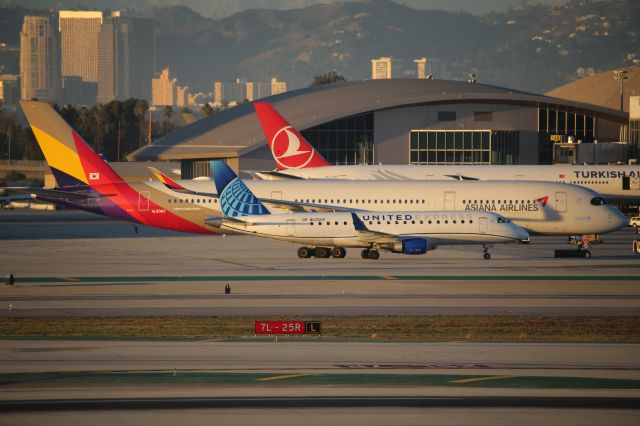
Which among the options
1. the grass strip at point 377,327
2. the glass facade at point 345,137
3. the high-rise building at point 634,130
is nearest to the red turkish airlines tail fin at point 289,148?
the glass facade at point 345,137

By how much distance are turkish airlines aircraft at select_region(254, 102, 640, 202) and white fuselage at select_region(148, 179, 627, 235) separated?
661 inches

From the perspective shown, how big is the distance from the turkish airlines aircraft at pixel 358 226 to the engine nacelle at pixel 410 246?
37cm

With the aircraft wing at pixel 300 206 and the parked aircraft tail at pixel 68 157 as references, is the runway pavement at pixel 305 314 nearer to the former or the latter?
the aircraft wing at pixel 300 206

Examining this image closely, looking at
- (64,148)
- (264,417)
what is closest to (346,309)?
(264,417)

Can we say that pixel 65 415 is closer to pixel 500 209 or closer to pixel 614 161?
pixel 500 209

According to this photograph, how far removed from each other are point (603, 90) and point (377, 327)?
137 m

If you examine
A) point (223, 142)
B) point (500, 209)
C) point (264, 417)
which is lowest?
point (264, 417)

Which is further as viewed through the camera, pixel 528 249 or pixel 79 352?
pixel 528 249

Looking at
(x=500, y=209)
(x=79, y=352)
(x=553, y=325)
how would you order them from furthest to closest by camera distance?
1. (x=500, y=209)
2. (x=553, y=325)
3. (x=79, y=352)

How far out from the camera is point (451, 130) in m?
119

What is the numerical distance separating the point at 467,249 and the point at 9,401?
43.1m

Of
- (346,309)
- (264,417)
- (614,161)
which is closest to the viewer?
(264,417)

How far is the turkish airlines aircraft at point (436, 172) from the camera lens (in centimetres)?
8194

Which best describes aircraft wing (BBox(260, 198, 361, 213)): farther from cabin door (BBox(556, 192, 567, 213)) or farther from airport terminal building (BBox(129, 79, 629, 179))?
airport terminal building (BBox(129, 79, 629, 179))
